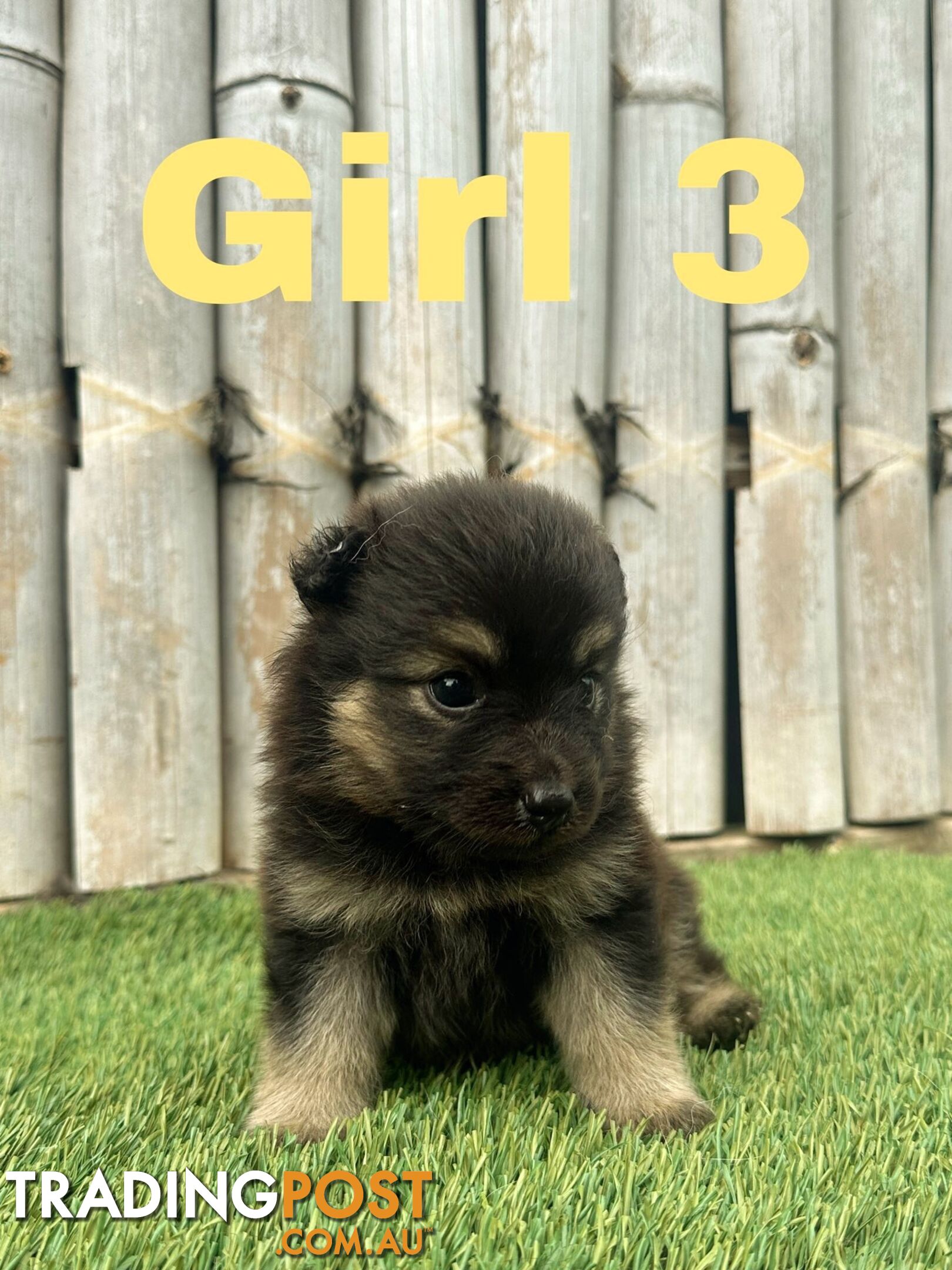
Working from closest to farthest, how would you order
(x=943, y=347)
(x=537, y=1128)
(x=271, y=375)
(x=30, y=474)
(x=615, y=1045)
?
(x=537, y=1128) < (x=615, y=1045) < (x=30, y=474) < (x=271, y=375) < (x=943, y=347)

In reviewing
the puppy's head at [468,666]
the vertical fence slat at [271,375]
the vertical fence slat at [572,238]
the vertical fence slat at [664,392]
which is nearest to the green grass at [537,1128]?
the puppy's head at [468,666]

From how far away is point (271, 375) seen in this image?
4.21 m

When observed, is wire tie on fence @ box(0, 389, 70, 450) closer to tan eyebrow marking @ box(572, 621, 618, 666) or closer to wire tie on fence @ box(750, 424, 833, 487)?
tan eyebrow marking @ box(572, 621, 618, 666)

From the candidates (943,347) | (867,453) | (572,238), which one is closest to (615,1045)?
(572,238)

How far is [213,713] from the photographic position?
13.8ft

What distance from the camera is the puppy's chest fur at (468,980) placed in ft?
7.16

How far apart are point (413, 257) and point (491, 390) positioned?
646 mm

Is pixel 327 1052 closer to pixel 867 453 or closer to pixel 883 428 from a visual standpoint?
pixel 867 453

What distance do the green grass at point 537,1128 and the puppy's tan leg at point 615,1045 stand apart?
66mm

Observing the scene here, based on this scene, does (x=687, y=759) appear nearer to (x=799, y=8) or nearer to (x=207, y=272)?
(x=207, y=272)

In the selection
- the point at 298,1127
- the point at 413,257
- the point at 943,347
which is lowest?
the point at 298,1127

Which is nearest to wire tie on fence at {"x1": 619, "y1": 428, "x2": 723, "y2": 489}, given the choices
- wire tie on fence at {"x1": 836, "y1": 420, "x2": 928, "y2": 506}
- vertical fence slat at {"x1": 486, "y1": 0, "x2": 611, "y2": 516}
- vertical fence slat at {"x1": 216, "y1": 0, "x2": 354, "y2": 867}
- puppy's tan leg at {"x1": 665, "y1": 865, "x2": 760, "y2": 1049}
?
vertical fence slat at {"x1": 486, "y1": 0, "x2": 611, "y2": 516}

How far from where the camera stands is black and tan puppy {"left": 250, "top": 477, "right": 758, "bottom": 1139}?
1957 millimetres

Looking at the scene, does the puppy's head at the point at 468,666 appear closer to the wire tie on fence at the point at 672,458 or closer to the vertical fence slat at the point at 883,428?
the wire tie on fence at the point at 672,458
